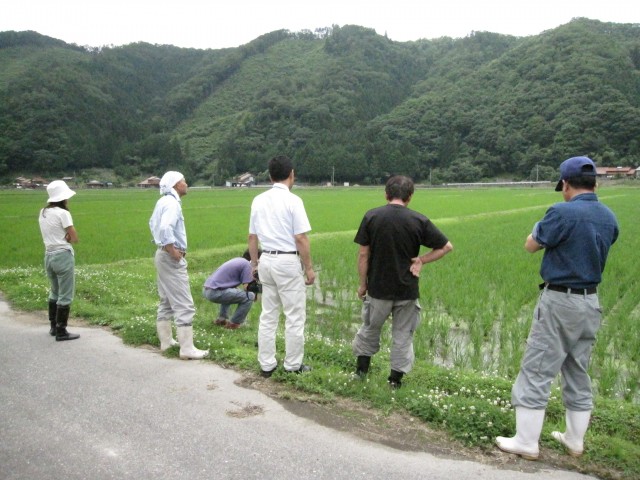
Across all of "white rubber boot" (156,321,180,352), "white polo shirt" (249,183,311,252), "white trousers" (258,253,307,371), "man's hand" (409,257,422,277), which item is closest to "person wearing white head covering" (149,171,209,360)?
"white rubber boot" (156,321,180,352)

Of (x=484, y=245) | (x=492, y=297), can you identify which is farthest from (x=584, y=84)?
(x=492, y=297)

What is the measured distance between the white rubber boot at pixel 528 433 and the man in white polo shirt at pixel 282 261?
169 centimetres

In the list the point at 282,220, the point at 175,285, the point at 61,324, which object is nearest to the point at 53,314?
the point at 61,324

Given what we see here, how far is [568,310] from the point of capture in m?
2.76

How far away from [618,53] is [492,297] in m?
92.5

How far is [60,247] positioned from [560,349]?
441 cm

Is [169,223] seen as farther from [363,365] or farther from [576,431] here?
[576,431]

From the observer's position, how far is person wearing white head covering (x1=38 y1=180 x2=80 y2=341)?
478 centimetres

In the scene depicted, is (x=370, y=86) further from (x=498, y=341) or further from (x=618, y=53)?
(x=498, y=341)

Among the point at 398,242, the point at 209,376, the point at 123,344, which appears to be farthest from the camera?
the point at 123,344

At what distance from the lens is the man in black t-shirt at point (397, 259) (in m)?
3.48

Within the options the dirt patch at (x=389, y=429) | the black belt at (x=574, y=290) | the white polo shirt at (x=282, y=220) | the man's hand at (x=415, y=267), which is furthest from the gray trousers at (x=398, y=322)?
the black belt at (x=574, y=290)

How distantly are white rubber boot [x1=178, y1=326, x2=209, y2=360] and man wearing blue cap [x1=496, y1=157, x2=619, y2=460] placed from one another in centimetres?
259

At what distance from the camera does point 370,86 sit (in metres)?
100
